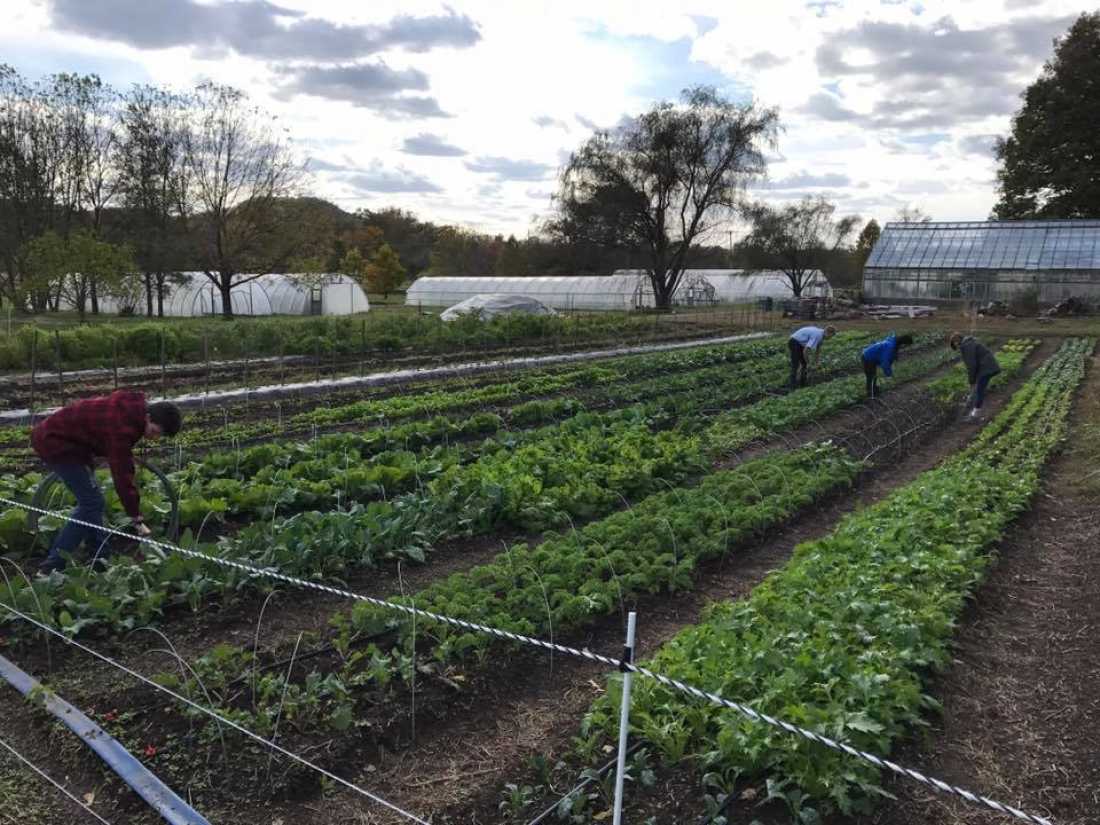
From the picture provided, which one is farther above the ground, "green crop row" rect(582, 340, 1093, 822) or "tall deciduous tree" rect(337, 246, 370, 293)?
"tall deciduous tree" rect(337, 246, 370, 293)

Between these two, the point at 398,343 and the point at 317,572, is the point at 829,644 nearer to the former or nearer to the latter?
the point at 317,572

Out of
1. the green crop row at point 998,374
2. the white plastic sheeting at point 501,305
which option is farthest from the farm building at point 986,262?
the white plastic sheeting at point 501,305

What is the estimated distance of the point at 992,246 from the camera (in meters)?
45.5

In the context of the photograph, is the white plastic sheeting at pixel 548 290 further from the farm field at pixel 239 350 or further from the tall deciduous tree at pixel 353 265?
the farm field at pixel 239 350

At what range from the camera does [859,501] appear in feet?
30.1

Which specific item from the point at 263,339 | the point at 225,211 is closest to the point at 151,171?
the point at 225,211

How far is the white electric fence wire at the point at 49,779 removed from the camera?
3.56 meters

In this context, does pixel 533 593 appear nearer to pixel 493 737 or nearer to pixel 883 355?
pixel 493 737

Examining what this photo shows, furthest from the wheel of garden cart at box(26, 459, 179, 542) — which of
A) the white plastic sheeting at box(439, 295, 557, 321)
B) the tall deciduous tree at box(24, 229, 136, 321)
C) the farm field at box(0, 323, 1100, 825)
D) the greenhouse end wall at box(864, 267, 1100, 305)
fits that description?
the greenhouse end wall at box(864, 267, 1100, 305)

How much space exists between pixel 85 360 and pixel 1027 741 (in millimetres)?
19327

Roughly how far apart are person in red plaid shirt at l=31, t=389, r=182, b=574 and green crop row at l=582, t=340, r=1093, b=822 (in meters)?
3.76

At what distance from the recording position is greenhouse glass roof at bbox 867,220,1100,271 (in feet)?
141

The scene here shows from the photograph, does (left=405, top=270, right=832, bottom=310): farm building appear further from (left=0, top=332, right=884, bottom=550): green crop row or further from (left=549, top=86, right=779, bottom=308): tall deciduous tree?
(left=0, top=332, right=884, bottom=550): green crop row

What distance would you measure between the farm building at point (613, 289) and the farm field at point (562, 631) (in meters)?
41.3
